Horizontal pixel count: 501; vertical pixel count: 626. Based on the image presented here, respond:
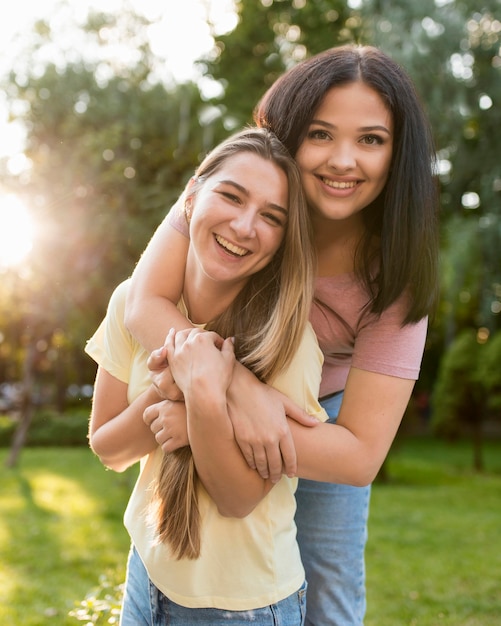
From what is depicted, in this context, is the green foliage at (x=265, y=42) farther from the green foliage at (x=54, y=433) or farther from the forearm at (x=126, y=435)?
the forearm at (x=126, y=435)

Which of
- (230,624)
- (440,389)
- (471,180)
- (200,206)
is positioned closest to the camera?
(230,624)

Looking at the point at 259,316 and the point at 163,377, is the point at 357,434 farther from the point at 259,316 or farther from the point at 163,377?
the point at 163,377

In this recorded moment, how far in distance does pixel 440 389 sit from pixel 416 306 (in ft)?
51.9

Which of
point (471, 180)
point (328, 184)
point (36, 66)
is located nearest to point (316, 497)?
point (328, 184)

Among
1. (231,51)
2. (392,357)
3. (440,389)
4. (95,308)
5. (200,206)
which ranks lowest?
(440,389)

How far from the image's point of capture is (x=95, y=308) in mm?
15094

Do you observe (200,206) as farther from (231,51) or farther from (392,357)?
(231,51)

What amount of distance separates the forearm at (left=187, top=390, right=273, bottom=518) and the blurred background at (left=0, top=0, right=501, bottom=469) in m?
8.57

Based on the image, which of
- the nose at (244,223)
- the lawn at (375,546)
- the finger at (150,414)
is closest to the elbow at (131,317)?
the finger at (150,414)

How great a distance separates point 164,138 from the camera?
15.3 meters

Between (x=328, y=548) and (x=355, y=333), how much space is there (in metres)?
0.77

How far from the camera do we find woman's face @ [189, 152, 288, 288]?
6.39ft

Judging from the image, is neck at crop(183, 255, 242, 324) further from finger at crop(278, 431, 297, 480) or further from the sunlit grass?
the sunlit grass

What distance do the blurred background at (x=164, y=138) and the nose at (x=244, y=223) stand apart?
27.1 ft
